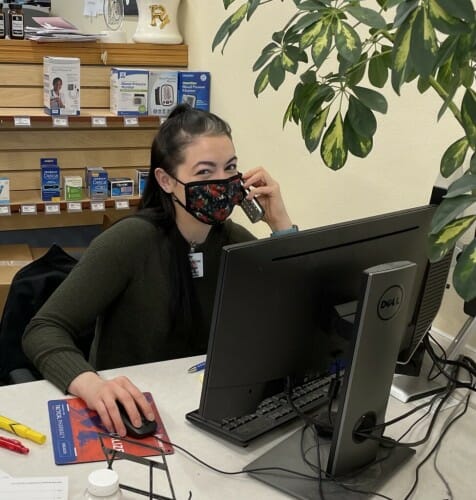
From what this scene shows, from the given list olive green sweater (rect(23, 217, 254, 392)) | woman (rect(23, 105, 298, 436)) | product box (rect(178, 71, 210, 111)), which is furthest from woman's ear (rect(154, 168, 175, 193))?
product box (rect(178, 71, 210, 111))

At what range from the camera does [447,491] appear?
125cm

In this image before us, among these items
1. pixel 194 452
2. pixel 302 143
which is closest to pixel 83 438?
pixel 194 452

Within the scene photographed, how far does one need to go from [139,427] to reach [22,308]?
68 centimetres

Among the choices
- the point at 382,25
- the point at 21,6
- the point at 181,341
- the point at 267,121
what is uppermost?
the point at 382,25

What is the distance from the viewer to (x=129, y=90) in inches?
131

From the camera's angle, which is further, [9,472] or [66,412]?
[66,412]

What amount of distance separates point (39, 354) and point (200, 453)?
486 mm

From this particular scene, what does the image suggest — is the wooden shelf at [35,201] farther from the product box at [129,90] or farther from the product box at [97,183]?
the product box at [129,90]

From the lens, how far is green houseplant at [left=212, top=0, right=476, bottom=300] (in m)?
0.71

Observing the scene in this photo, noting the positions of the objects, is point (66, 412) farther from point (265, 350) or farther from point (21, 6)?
point (21, 6)

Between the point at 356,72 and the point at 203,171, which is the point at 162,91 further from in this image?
the point at 356,72

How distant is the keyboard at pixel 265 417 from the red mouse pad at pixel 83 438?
10 cm

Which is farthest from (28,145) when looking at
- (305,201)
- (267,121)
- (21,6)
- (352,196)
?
(352,196)

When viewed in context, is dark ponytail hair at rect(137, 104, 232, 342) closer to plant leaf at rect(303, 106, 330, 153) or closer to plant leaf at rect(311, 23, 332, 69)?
plant leaf at rect(303, 106, 330, 153)
